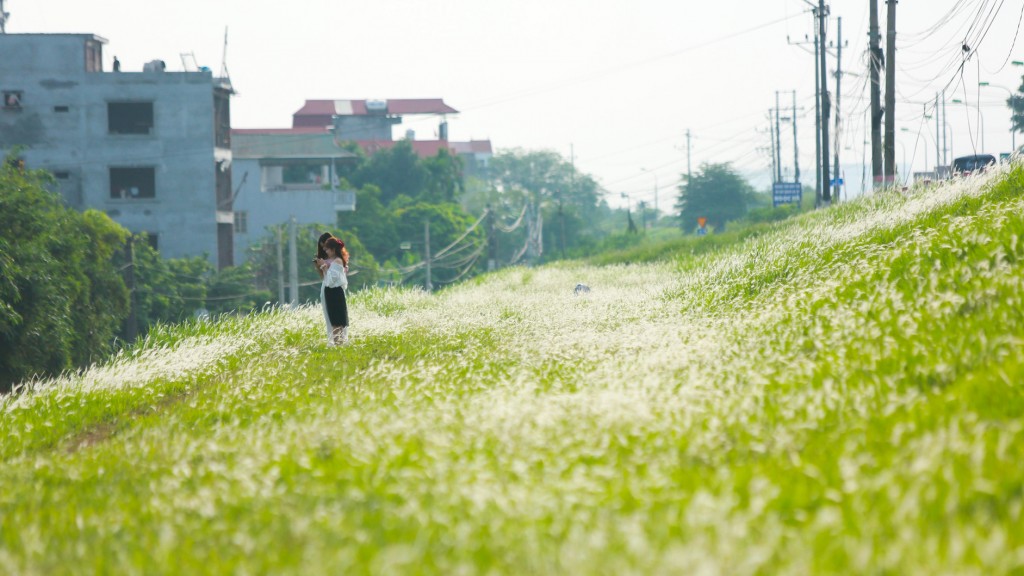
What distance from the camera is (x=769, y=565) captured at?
13.1 feet

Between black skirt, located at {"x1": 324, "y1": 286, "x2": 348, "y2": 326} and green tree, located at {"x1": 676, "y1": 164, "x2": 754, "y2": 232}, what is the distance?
10883cm

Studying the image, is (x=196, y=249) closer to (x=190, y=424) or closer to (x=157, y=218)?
(x=157, y=218)

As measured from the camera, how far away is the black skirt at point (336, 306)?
1605cm

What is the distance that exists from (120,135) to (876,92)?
42.3 metres

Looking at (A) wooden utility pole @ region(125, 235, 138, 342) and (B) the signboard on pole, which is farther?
(B) the signboard on pole

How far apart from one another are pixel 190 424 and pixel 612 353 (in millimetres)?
3988

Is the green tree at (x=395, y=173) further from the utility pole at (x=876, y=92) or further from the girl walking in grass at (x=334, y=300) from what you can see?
the girl walking in grass at (x=334, y=300)

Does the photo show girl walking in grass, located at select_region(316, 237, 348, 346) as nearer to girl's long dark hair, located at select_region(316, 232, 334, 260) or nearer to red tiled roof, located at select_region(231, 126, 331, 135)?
girl's long dark hair, located at select_region(316, 232, 334, 260)

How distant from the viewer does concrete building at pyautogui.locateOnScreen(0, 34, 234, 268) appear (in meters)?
61.7

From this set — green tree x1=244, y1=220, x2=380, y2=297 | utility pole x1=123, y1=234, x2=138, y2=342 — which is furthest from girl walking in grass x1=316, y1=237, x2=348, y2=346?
green tree x1=244, y1=220, x2=380, y2=297

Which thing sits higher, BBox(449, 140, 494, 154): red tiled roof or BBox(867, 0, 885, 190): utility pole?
BBox(449, 140, 494, 154): red tiled roof

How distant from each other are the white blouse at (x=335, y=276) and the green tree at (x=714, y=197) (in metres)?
108

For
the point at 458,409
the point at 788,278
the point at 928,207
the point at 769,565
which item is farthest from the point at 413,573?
the point at 928,207

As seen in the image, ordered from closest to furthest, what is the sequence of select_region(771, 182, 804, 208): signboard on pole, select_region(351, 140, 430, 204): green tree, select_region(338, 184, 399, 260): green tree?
select_region(771, 182, 804, 208): signboard on pole → select_region(338, 184, 399, 260): green tree → select_region(351, 140, 430, 204): green tree
